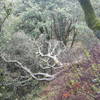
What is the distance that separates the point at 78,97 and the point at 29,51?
4795 mm

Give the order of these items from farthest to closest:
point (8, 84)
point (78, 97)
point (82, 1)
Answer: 1. point (8, 84)
2. point (82, 1)
3. point (78, 97)

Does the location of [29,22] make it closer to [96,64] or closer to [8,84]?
[8,84]

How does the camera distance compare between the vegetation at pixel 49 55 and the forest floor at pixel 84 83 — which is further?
the vegetation at pixel 49 55

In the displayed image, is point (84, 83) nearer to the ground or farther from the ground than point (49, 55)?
farther from the ground

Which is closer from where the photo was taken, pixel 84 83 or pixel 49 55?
pixel 84 83

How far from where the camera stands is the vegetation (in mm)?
4469

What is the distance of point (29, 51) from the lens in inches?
329

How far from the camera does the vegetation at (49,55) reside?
4469 millimetres

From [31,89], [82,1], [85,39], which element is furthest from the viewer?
[85,39]

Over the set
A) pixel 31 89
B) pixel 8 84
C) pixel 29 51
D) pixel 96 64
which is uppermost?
pixel 96 64

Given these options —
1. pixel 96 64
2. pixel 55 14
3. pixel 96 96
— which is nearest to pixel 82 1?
pixel 96 64

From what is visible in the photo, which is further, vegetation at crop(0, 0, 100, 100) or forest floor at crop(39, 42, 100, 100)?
vegetation at crop(0, 0, 100, 100)

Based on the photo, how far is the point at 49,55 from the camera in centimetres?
747

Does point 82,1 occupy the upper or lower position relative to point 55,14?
upper
